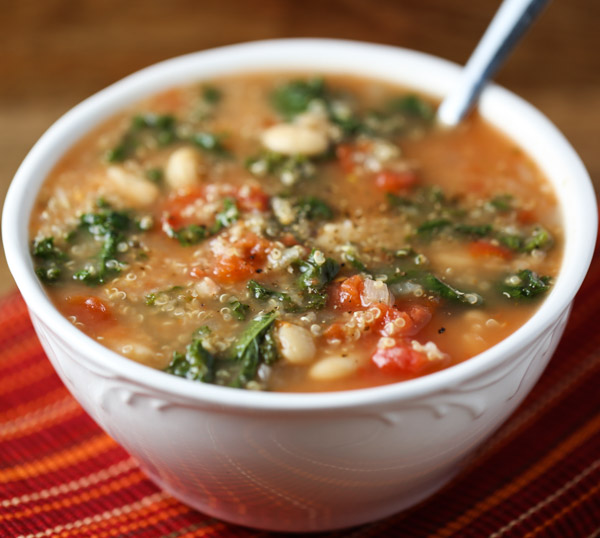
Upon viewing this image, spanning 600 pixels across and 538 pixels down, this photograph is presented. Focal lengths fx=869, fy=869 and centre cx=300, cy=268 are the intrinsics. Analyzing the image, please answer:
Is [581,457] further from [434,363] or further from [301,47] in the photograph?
[301,47]

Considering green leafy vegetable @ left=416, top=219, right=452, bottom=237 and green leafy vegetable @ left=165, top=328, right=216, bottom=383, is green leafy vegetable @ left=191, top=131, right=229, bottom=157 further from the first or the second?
green leafy vegetable @ left=165, top=328, right=216, bottom=383

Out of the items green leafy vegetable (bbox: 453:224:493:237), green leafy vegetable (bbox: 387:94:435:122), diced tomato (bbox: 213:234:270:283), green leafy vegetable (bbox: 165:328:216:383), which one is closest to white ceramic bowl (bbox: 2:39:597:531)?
green leafy vegetable (bbox: 165:328:216:383)

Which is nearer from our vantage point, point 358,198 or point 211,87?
point 358,198

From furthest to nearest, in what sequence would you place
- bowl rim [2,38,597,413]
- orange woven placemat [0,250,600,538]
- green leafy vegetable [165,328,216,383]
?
orange woven placemat [0,250,600,538]
green leafy vegetable [165,328,216,383]
bowl rim [2,38,597,413]

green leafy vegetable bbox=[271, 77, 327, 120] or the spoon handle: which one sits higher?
the spoon handle

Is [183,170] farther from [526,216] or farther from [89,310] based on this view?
[526,216]

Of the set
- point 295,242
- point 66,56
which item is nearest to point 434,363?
point 295,242

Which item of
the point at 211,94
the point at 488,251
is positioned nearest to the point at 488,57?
the point at 488,251
